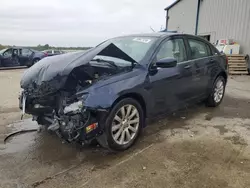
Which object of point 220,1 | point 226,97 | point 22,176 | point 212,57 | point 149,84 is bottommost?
point 22,176

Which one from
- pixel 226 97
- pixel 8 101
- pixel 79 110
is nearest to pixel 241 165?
pixel 79 110

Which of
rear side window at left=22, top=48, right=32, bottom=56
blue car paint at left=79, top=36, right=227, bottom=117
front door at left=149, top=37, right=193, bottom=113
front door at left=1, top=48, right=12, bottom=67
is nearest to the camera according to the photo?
blue car paint at left=79, top=36, right=227, bottom=117

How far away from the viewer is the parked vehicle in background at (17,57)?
15016 millimetres

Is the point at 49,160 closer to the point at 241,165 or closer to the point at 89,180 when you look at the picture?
the point at 89,180

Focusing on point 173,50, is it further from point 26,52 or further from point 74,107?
point 26,52

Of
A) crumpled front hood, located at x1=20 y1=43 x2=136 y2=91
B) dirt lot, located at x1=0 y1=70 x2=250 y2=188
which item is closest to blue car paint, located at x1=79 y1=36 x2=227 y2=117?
crumpled front hood, located at x1=20 y1=43 x2=136 y2=91

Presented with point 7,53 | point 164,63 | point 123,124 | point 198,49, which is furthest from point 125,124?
point 7,53

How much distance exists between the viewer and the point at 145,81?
3281mm

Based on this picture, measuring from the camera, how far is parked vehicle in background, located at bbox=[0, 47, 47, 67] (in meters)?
15.0

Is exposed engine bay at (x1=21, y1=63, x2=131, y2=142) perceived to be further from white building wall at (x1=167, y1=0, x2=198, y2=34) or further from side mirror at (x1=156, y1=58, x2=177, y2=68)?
white building wall at (x1=167, y1=0, x2=198, y2=34)

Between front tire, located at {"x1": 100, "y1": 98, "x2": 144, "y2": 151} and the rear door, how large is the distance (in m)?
1.52

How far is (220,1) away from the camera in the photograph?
1385 centimetres

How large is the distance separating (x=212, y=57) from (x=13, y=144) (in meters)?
3.96

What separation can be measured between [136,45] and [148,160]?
182 centimetres
